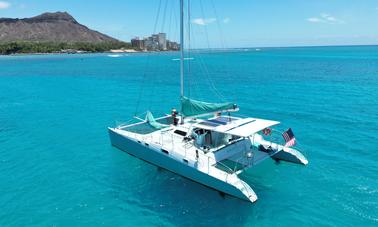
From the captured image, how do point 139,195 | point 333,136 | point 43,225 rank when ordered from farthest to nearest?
point 333,136, point 139,195, point 43,225

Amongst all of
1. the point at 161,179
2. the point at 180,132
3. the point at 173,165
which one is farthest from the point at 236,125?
the point at 161,179

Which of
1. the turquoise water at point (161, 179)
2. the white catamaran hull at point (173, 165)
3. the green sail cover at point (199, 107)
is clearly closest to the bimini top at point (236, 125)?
the green sail cover at point (199, 107)

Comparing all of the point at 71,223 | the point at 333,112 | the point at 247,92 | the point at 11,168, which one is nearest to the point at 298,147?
the point at 333,112

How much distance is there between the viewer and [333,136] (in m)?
23.1

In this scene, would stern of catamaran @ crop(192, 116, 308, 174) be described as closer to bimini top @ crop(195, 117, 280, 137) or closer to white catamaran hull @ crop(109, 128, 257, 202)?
bimini top @ crop(195, 117, 280, 137)

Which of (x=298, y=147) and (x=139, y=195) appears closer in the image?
(x=139, y=195)

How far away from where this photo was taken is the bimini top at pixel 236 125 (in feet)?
51.0

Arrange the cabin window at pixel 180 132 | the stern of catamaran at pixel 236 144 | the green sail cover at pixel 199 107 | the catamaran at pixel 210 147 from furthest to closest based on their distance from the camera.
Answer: the cabin window at pixel 180 132, the green sail cover at pixel 199 107, the stern of catamaran at pixel 236 144, the catamaran at pixel 210 147

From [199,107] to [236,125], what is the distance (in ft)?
10.5

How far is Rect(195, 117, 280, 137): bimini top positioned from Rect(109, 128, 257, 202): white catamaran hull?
101 inches

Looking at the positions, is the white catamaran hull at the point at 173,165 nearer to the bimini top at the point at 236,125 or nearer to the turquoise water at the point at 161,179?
the turquoise water at the point at 161,179

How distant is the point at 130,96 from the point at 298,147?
27821 millimetres

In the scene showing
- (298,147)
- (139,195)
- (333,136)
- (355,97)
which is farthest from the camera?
(355,97)

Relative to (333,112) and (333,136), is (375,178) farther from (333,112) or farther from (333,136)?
(333,112)
